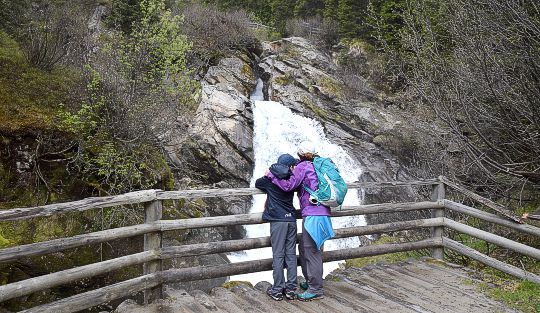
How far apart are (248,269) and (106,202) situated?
78.9 inches

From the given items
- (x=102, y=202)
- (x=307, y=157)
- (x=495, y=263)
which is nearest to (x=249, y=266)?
(x=307, y=157)

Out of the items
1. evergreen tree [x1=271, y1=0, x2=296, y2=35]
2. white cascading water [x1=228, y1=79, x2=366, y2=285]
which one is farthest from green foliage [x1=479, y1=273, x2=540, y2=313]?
evergreen tree [x1=271, y1=0, x2=296, y2=35]

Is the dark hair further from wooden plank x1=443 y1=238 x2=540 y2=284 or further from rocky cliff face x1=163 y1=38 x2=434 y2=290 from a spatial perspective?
rocky cliff face x1=163 y1=38 x2=434 y2=290

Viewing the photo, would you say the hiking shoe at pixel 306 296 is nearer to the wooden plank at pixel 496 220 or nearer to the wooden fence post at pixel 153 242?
the wooden fence post at pixel 153 242

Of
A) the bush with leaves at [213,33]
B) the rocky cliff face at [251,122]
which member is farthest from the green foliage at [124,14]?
the rocky cliff face at [251,122]

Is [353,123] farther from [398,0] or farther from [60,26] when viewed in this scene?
[60,26]

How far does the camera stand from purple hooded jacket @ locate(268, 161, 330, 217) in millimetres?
5070

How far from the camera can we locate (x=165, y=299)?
15.8 ft

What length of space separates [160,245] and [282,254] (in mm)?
1489

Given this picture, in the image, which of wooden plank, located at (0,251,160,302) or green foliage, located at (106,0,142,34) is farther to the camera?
green foliage, located at (106,0,142,34)

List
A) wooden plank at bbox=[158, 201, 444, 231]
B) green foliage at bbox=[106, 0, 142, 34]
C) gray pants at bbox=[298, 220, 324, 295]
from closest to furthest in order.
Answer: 1. wooden plank at bbox=[158, 201, 444, 231]
2. gray pants at bbox=[298, 220, 324, 295]
3. green foliage at bbox=[106, 0, 142, 34]

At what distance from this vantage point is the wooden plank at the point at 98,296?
3.87m

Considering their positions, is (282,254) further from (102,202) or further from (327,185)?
(102,202)

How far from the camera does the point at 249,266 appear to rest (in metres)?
5.38
